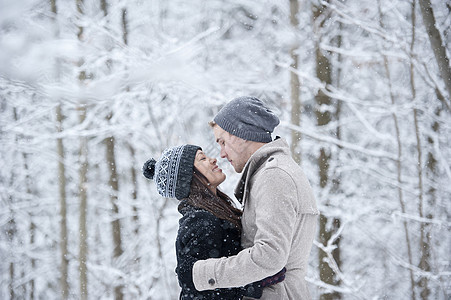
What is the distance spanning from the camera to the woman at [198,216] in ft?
5.38

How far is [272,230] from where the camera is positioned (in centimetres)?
147

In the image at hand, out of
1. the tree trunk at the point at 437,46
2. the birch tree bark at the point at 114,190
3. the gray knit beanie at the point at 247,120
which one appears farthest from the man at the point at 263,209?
the birch tree bark at the point at 114,190

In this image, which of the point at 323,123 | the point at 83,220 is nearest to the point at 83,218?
the point at 83,220

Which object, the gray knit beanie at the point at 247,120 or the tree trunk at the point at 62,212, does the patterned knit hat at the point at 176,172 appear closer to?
the gray knit beanie at the point at 247,120

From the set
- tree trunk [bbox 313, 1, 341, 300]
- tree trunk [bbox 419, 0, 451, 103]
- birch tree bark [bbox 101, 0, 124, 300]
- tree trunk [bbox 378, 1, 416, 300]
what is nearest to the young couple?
tree trunk [bbox 419, 0, 451, 103]

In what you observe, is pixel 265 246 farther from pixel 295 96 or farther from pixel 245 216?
pixel 295 96

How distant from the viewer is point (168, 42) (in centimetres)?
656

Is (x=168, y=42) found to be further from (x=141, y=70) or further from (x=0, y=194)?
(x=0, y=194)

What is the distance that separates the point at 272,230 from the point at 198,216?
0.39 meters

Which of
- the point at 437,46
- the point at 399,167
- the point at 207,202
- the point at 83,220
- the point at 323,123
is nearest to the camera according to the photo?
the point at 207,202

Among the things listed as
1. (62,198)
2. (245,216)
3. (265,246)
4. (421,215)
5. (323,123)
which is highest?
(323,123)

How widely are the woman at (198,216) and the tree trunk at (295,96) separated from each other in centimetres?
354

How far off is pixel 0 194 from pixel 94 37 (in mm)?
5819

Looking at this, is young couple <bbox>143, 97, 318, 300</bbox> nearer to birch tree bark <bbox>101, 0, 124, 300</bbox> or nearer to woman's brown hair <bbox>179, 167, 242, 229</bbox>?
woman's brown hair <bbox>179, 167, 242, 229</bbox>
